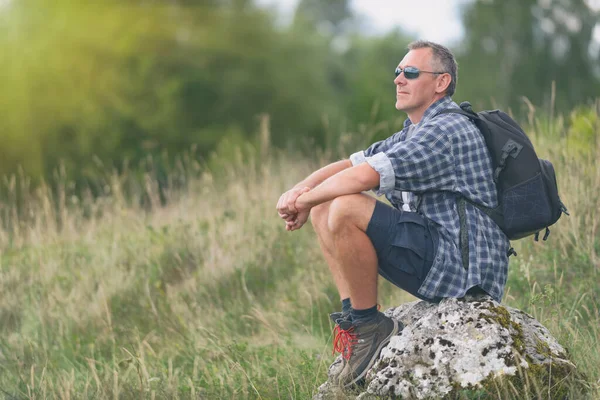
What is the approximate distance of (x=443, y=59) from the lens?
3590 millimetres

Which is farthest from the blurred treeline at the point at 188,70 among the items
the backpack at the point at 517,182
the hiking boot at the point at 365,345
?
the backpack at the point at 517,182

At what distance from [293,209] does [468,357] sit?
107 centimetres

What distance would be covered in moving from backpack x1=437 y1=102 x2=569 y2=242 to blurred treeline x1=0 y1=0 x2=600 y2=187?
20.6 metres

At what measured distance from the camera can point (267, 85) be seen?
28.7 m

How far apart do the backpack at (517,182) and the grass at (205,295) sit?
0.50 meters

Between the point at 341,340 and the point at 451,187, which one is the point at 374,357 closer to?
the point at 341,340

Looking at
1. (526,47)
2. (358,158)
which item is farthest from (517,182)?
(526,47)

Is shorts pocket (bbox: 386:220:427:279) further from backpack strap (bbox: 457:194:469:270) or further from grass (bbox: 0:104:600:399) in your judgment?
grass (bbox: 0:104:600:399)

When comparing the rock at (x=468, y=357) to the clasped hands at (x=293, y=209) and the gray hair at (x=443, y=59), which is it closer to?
the clasped hands at (x=293, y=209)

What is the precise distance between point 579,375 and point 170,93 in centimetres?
2425

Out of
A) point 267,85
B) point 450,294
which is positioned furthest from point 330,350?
point 267,85

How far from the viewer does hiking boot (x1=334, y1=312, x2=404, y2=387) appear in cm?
346

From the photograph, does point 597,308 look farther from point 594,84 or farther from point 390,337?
point 594,84

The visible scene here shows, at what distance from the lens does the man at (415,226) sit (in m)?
3.31
